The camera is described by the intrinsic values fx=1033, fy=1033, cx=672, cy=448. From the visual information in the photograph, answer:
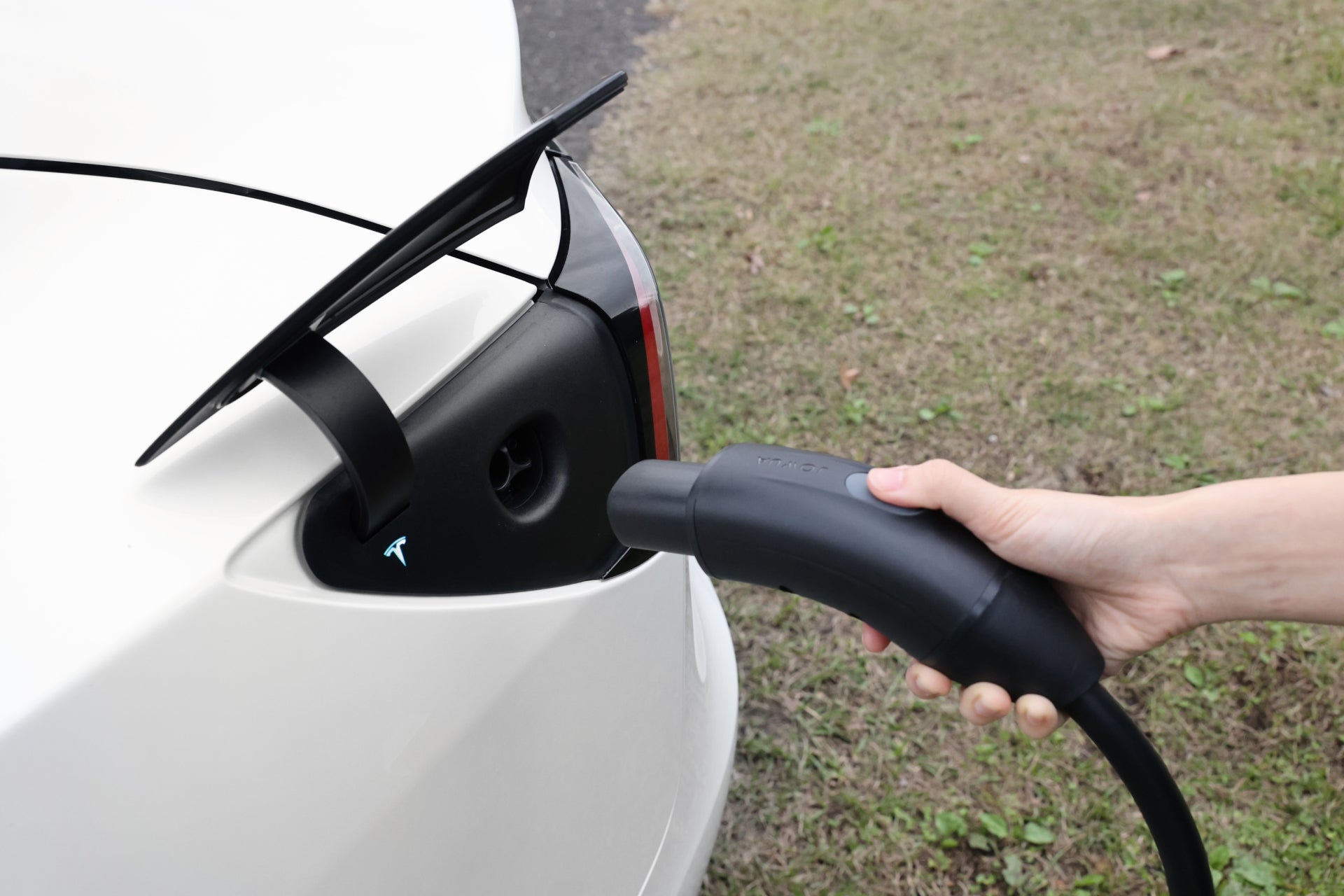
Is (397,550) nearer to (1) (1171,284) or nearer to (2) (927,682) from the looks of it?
(2) (927,682)

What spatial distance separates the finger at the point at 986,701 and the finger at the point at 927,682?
3 centimetres

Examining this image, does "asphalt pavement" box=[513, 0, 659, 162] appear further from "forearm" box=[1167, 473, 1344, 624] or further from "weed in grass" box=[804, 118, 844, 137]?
"forearm" box=[1167, 473, 1344, 624]

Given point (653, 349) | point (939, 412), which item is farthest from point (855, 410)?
point (653, 349)

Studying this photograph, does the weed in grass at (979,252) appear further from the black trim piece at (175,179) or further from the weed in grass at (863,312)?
the black trim piece at (175,179)

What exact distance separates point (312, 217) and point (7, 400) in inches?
12.3

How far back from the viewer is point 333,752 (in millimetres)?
832

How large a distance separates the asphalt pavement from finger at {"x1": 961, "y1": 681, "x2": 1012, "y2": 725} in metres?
3.83

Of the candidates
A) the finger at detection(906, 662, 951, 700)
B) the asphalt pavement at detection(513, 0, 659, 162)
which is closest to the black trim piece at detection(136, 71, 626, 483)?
the finger at detection(906, 662, 951, 700)

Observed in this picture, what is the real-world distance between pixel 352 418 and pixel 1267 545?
1.07m

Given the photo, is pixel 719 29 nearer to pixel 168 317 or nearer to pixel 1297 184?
pixel 1297 184

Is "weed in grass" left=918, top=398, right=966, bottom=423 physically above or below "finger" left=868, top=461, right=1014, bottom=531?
below

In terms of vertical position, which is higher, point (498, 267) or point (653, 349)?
point (498, 267)

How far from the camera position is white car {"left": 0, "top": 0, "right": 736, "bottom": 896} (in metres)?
0.76

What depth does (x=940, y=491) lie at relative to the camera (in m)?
1.03
